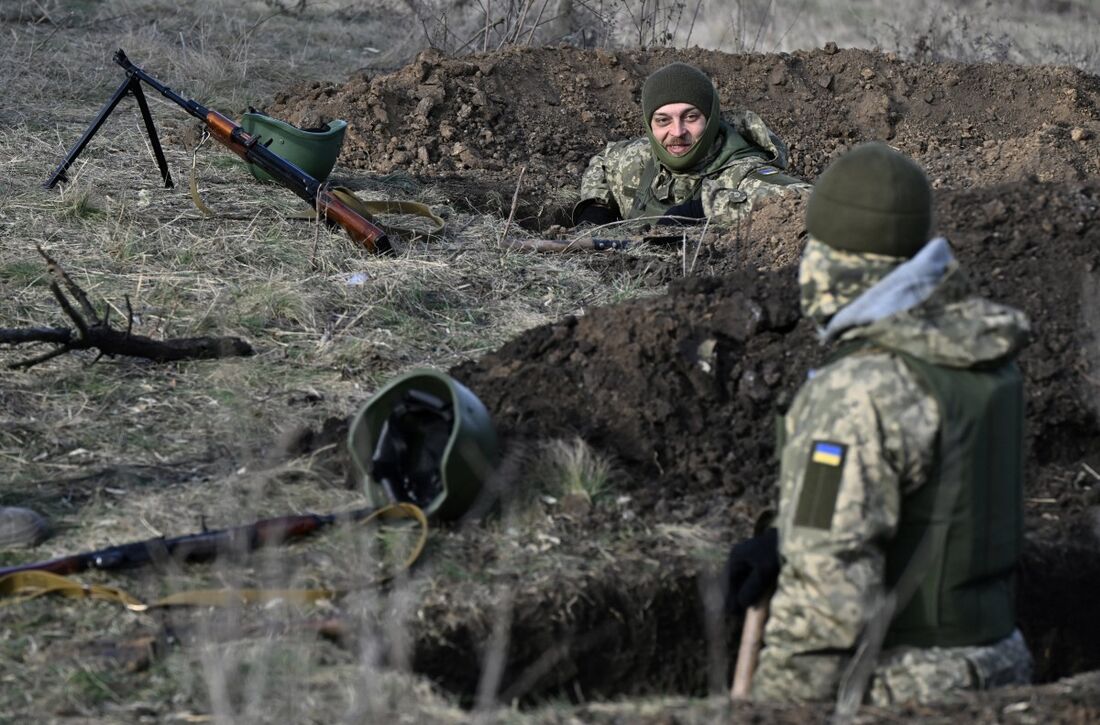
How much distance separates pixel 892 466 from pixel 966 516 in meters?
0.24

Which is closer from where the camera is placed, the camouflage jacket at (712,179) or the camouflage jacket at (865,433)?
the camouflage jacket at (865,433)

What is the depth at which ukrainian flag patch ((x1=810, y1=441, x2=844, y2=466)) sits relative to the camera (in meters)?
2.91

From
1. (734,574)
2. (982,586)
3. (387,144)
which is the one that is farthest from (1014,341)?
(387,144)

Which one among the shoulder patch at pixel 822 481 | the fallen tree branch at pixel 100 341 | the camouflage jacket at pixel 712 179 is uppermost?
the camouflage jacket at pixel 712 179

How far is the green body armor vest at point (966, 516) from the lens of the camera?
297 centimetres

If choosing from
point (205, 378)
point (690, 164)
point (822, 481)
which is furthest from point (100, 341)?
point (690, 164)

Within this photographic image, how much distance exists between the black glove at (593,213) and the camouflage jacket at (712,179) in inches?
1.2

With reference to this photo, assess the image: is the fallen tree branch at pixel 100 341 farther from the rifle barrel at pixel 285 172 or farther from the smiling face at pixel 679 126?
the smiling face at pixel 679 126

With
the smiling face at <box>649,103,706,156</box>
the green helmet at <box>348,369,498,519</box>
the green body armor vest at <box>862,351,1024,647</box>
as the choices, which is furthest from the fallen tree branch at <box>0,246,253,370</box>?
the smiling face at <box>649,103,706,156</box>

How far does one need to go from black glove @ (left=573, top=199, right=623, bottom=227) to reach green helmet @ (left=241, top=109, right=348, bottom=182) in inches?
55.1

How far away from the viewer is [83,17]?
11141 millimetres

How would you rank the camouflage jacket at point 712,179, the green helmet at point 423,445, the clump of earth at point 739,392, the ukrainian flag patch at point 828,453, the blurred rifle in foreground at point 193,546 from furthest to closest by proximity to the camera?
the camouflage jacket at point 712,179, the clump of earth at point 739,392, the green helmet at point 423,445, the blurred rifle in foreground at point 193,546, the ukrainian flag patch at point 828,453

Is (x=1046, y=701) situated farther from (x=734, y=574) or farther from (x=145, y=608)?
(x=145, y=608)

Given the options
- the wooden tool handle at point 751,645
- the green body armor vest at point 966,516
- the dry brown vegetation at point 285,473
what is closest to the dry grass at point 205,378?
the dry brown vegetation at point 285,473
